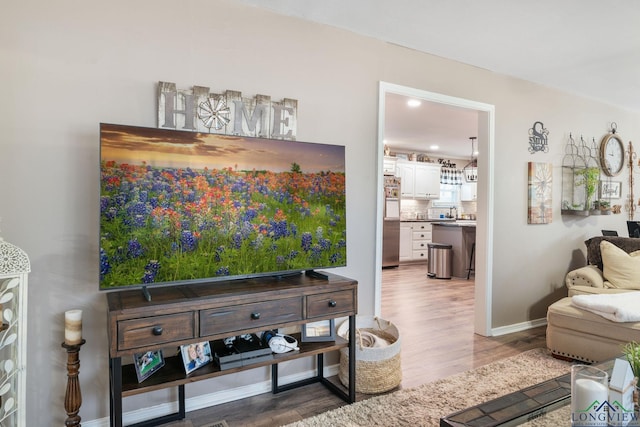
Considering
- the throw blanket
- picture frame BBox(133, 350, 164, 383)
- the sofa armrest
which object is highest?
the sofa armrest

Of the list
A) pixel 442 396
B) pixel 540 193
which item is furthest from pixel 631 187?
pixel 442 396

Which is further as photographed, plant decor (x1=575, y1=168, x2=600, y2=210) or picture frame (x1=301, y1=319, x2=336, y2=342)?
plant decor (x1=575, y1=168, x2=600, y2=210)

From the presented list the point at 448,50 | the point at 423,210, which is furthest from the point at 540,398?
the point at 423,210

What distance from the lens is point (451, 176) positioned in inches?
392

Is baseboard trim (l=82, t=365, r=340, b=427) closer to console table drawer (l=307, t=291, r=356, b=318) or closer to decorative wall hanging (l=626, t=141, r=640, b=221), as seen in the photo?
console table drawer (l=307, t=291, r=356, b=318)

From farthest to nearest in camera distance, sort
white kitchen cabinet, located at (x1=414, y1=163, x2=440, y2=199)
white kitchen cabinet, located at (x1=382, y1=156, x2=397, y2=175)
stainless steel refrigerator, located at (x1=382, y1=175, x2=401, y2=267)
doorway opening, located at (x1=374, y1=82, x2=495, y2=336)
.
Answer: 1. white kitchen cabinet, located at (x1=414, y1=163, x2=440, y2=199)
2. white kitchen cabinet, located at (x1=382, y1=156, x2=397, y2=175)
3. stainless steel refrigerator, located at (x1=382, y1=175, x2=401, y2=267)
4. doorway opening, located at (x1=374, y1=82, x2=495, y2=336)

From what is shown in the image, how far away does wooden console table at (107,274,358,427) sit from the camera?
1.75 meters

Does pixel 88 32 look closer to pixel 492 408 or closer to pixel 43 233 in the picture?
pixel 43 233

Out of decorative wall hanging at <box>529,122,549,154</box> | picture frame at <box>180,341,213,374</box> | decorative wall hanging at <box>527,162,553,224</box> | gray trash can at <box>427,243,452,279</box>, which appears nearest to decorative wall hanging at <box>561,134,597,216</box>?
decorative wall hanging at <box>527,162,553,224</box>

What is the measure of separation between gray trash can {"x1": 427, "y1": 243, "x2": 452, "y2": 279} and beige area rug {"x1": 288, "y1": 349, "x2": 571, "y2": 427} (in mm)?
3682

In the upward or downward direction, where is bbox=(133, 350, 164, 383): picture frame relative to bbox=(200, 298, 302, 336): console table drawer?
downward

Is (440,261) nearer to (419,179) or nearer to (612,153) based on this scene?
(419,179)

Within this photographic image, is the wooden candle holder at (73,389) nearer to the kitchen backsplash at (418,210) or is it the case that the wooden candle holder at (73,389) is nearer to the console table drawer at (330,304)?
the console table drawer at (330,304)

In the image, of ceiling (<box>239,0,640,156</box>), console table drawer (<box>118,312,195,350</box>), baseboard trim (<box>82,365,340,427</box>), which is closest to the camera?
console table drawer (<box>118,312,195,350</box>)
